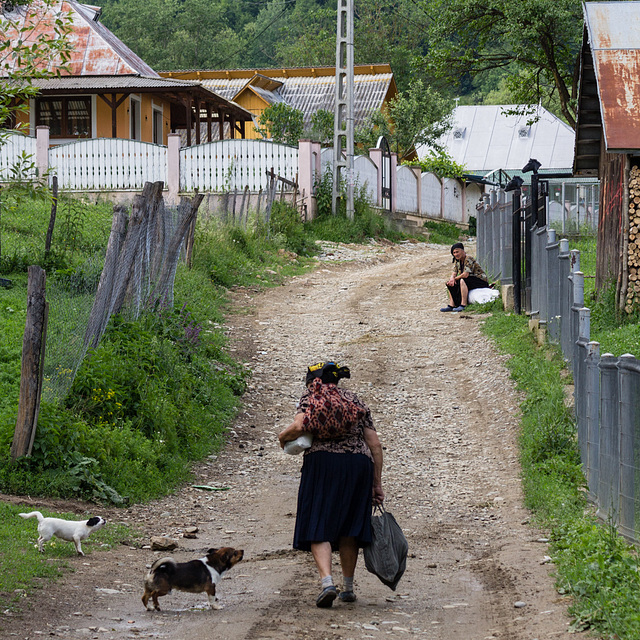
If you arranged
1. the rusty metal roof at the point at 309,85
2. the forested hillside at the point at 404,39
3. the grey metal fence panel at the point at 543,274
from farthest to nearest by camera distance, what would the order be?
the rusty metal roof at the point at 309,85, the forested hillside at the point at 404,39, the grey metal fence panel at the point at 543,274

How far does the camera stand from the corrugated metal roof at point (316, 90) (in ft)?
149

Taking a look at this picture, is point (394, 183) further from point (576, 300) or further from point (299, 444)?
point (299, 444)

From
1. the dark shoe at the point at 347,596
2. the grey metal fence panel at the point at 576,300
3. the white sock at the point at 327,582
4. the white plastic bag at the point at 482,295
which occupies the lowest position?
the dark shoe at the point at 347,596

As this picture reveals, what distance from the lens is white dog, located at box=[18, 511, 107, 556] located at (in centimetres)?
632

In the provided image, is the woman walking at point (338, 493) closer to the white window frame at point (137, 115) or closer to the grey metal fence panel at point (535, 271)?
the grey metal fence panel at point (535, 271)

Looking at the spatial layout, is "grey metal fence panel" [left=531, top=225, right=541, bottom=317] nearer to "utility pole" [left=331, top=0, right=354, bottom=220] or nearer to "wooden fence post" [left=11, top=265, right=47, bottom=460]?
"wooden fence post" [left=11, top=265, right=47, bottom=460]

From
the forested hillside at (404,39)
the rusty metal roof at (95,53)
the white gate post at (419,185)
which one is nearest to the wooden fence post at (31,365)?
the forested hillside at (404,39)

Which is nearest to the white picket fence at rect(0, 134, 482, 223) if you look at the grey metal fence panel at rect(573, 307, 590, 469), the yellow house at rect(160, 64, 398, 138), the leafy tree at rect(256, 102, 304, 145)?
the leafy tree at rect(256, 102, 304, 145)

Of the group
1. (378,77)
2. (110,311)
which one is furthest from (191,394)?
(378,77)

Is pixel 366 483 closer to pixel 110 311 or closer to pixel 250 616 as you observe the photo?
pixel 250 616

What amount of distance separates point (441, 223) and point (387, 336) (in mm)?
19046

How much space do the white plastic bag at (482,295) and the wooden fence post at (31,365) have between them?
924cm

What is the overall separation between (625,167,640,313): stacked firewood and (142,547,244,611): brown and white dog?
8586 millimetres

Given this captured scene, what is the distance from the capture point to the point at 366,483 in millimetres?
5711
